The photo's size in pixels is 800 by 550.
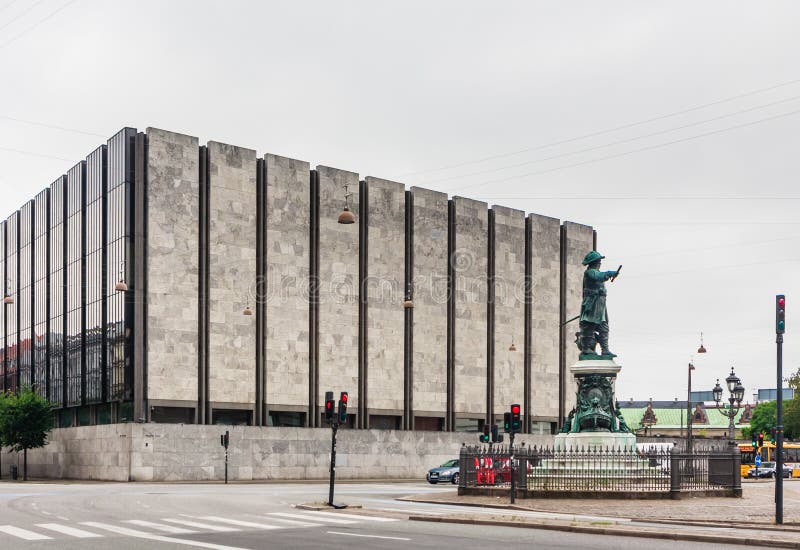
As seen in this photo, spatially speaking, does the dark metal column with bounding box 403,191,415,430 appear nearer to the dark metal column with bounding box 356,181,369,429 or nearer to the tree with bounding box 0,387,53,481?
the dark metal column with bounding box 356,181,369,429

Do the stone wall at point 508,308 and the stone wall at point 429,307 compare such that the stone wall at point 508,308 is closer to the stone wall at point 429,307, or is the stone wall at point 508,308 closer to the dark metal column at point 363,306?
the stone wall at point 429,307

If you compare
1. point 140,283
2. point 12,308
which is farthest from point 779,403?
point 12,308

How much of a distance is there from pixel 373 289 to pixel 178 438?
714 inches

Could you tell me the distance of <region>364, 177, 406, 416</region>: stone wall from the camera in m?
72.8

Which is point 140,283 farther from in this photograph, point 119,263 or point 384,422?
point 384,422

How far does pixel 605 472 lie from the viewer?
3481 centimetres

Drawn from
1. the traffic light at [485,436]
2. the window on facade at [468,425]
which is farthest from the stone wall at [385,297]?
the traffic light at [485,436]

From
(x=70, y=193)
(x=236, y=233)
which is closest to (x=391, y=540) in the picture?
(x=236, y=233)

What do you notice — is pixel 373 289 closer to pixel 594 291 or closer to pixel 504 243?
pixel 504 243

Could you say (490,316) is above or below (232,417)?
above

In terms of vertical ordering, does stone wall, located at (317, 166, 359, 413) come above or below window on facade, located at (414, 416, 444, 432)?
above

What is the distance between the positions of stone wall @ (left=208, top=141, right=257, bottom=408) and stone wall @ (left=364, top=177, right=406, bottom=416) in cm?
933

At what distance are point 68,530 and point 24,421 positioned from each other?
49239mm

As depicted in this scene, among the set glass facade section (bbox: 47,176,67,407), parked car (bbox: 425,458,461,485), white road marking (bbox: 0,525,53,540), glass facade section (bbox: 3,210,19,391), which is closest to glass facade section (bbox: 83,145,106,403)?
glass facade section (bbox: 47,176,67,407)
